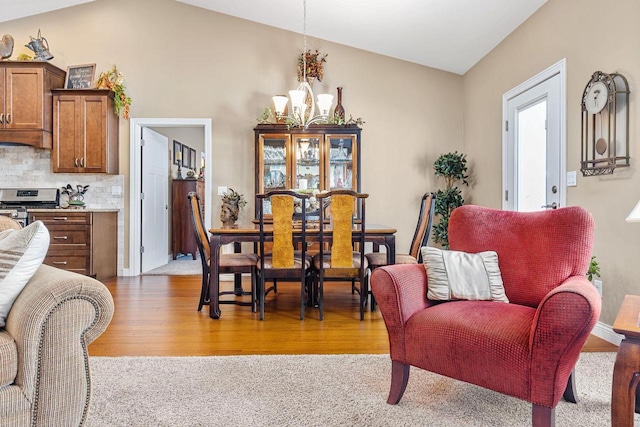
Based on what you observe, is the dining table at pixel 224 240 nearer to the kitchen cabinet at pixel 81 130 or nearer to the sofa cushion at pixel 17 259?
the sofa cushion at pixel 17 259

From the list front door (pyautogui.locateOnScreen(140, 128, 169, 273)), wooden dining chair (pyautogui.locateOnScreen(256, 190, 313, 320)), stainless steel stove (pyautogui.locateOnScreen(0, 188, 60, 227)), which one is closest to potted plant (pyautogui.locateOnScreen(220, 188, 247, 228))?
wooden dining chair (pyautogui.locateOnScreen(256, 190, 313, 320))

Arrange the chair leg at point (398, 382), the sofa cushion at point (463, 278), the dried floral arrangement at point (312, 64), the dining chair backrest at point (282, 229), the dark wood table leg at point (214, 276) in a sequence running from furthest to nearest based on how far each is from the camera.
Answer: the dried floral arrangement at point (312, 64) < the dark wood table leg at point (214, 276) < the dining chair backrest at point (282, 229) < the sofa cushion at point (463, 278) < the chair leg at point (398, 382)

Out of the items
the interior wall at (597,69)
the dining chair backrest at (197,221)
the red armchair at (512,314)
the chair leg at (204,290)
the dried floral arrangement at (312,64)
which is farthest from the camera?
the dried floral arrangement at (312,64)

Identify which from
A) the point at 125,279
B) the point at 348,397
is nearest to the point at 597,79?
the point at 348,397

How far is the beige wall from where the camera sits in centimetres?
523

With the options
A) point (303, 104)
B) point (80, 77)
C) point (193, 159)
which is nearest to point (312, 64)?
point (303, 104)

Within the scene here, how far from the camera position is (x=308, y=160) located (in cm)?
500

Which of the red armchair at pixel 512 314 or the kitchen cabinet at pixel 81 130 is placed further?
the kitchen cabinet at pixel 81 130

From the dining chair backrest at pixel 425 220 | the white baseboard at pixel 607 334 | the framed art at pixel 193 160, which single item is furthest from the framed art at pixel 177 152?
the white baseboard at pixel 607 334

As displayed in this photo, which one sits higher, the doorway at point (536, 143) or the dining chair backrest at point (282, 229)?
the doorway at point (536, 143)

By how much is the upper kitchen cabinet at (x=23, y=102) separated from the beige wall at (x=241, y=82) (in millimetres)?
562

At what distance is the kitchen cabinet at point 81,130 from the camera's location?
16.1 feet

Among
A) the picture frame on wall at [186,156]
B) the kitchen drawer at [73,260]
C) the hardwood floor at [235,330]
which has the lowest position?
the hardwood floor at [235,330]

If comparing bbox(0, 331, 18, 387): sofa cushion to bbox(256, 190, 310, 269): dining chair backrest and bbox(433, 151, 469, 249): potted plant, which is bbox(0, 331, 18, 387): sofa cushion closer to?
bbox(256, 190, 310, 269): dining chair backrest
